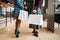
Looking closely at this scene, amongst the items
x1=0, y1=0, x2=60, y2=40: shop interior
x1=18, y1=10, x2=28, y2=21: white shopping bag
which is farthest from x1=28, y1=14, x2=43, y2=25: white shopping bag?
x1=0, y1=0, x2=60, y2=40: shop interior

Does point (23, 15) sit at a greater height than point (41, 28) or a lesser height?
greater

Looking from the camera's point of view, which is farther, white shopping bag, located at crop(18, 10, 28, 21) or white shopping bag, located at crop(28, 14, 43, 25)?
white shopping bag, located at crop(28, 14, 43, 25)

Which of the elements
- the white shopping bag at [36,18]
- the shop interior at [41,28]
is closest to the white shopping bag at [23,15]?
the white shopping bag at [36,18]

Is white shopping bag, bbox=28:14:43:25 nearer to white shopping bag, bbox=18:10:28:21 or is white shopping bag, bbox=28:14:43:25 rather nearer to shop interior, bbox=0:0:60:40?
white shopping bag, bbox=18:10:28:21

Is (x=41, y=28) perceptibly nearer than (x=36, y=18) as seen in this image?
No

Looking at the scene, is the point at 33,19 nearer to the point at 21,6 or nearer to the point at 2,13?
the point at 21,6

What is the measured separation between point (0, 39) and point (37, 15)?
1.02m

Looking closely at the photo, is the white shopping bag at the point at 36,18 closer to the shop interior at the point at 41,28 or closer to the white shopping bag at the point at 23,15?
the white shopping bag at the point at 23,15

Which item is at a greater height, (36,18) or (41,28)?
(36,18)

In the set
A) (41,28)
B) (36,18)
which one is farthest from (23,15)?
(41,28)

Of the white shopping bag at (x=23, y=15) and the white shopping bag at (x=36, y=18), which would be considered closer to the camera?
the white shopping bag at (x=23, y=15)

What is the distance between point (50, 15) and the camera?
183 inches

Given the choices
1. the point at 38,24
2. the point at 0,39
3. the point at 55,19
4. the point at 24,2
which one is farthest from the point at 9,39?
the point at 55,19

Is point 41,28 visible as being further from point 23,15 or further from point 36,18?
point 23,15
